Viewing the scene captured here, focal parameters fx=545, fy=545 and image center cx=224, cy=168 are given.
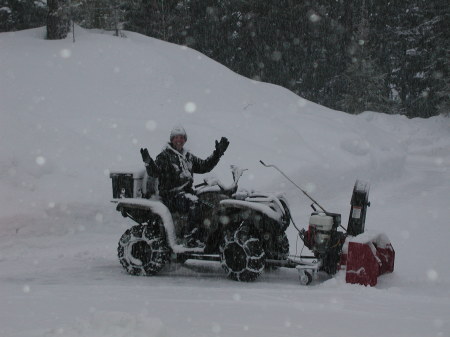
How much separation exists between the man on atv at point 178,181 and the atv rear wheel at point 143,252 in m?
0.35

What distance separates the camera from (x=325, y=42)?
35.7m

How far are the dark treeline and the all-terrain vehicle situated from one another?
25769 millimetres

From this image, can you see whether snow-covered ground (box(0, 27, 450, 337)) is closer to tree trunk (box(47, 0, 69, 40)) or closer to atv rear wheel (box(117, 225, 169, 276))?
atv rear wheel (box(117, 225, 169, 276))

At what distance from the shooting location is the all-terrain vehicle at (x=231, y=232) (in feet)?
21.5

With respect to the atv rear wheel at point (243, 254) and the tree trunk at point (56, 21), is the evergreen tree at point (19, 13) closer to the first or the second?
the tree trunk at point (56, 21)

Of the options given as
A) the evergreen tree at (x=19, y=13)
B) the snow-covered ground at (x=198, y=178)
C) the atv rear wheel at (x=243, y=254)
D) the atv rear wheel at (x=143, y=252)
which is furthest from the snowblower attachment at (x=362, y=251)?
the evergreen tree at (x=19, y=13)

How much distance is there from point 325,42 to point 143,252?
3114 cm

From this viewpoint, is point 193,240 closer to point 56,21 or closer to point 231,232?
point 231,232

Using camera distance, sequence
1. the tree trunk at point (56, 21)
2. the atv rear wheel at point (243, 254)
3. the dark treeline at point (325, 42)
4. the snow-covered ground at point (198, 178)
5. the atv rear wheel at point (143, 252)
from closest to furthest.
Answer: the snow-covered ground at point (198, 178), the atv rear wheel at point (243, 254), the atv rear wheel at point (143, 252), the tree trunk at point (56, 21), the dark treeline at point (325, 42)

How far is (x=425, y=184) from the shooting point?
15.1 meters

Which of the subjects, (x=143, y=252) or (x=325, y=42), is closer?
(x=143, y=252)

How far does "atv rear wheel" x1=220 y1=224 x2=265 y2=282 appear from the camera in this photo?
6508 millimetres

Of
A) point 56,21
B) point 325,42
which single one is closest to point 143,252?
point 56,21

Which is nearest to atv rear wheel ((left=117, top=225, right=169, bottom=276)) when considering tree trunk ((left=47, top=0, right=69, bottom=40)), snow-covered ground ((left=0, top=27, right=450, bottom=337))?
snow-covered ground ((left=0, top=27, right=450, bottom=337))
